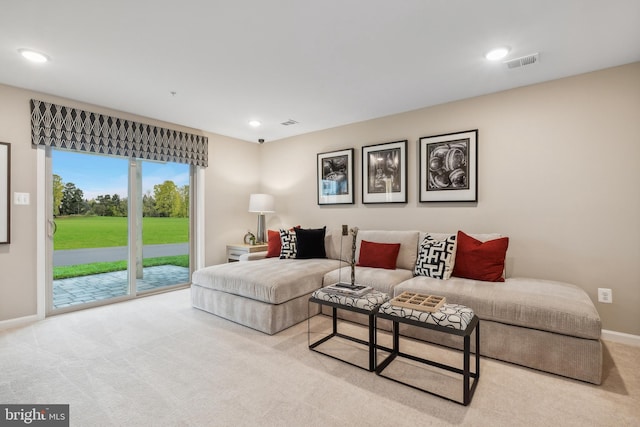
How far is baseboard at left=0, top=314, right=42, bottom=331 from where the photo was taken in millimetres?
3038

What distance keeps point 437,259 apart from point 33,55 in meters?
4.05

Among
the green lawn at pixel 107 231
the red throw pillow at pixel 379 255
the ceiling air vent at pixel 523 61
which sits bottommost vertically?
the red throw pillow at pixel 379 255

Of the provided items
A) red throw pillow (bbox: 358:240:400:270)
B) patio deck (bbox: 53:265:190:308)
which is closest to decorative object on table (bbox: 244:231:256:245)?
patio deck (bbox: 53:265:190:308)

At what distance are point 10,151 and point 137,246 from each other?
1.65 meters

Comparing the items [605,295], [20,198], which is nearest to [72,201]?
[20,198]

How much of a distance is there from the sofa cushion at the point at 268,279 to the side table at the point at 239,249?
0.98 meters

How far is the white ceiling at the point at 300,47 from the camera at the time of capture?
195cm

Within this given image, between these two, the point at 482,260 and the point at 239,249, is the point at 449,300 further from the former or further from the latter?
the point at 239,249

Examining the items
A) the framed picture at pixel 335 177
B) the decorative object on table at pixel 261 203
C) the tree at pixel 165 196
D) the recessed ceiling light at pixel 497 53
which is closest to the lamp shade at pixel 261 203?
the decorative object on table at pixel 261 203

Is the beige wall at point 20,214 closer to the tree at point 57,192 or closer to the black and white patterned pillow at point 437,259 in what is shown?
the tree at point 57,192

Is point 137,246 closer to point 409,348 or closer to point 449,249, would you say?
point 409,348

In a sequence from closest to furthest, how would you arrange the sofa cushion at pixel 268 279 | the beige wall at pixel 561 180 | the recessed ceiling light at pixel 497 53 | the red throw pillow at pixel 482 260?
the recessed ceiling light at pixel 497 53, the beige wall at pixel 561 180, the red throw pillow at pixel 482 260, the sofa cushion at pixel 268 279

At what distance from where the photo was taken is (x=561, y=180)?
9.61 feet

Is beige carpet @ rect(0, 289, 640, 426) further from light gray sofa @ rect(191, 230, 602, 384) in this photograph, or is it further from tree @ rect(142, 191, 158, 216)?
tree @ rect(142, 191, 158, 216)
